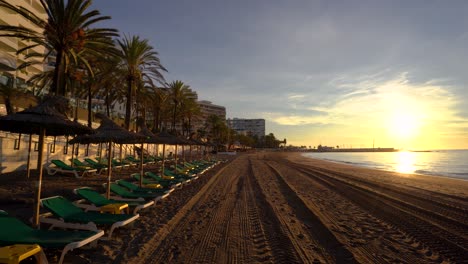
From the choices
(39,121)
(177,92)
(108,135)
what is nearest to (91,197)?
(108,135)

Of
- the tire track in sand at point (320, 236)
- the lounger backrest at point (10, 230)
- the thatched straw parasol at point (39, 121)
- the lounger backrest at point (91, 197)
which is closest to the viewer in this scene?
the lounger backrest at point (10, 230)

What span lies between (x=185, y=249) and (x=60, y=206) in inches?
103

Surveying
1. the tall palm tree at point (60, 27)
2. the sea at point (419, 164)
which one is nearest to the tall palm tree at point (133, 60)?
the tall palm tree at point (60, 27)

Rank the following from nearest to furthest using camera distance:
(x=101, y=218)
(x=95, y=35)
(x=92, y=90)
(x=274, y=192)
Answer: (x=101, y=218)
(x=274, y=192)
(x=95, y=35)
(x=92, y=90)

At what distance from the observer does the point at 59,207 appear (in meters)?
6.01

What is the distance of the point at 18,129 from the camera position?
233 inches

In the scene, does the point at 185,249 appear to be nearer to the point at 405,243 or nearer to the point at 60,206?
the point at 60,206

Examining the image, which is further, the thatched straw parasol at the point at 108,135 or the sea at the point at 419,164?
the sea at the point at 419,164

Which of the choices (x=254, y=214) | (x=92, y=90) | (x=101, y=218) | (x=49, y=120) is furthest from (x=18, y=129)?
(x=92, y=90)

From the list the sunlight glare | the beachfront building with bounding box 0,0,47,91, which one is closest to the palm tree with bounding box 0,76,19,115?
the beachfront building with bounding box 0,0,47,91

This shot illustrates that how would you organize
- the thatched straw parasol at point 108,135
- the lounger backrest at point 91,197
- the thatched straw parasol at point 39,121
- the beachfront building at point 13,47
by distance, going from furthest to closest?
the beachfront building at point 13,47 → the thatched straw parasol at point 108,135 → the lounger backrest at point 91,197 → the thatched straw parasol at point 39,121

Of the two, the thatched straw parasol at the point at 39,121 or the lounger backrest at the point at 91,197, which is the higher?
the thatched straw parasol at the point at 39,121

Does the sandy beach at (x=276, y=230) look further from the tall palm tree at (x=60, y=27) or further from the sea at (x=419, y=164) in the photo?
the sea at (x=419, y=164)

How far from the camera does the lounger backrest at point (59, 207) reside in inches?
227
